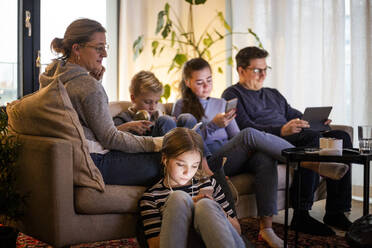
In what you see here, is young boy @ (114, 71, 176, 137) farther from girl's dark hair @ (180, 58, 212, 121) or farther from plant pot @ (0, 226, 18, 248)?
plant pot @ (0, 226, 18, 248)

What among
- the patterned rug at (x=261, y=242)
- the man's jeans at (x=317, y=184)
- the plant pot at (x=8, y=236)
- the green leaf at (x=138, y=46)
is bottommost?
the patterned rug at (x=261, y=242)

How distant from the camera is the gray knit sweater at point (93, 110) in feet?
6.32

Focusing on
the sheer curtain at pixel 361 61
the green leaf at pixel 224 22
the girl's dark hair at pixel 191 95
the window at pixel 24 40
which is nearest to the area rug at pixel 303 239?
the girl's dark hair at pixel 191 95

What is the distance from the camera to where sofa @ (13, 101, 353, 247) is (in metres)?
1.77

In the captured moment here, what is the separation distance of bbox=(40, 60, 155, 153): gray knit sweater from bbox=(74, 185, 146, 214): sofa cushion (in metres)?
0.18

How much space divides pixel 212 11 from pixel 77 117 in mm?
2670

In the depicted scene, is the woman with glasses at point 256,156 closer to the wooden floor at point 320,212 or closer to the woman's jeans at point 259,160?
the woman's jeans at point 259,160

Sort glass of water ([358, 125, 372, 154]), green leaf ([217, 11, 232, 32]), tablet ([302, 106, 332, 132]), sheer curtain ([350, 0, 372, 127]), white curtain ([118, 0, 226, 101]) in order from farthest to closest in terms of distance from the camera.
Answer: white curtain ([118, 0, 226, 101])
green leaf ([217, 11, 232, 32])
sheer curtain ([350, 0, 372, 127])
tablet ([302, 106, 332, 132])
glass of water ([358, 125, 372, 154])

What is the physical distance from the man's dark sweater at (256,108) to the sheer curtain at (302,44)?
2.17 ft

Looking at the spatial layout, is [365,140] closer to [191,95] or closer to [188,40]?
[191,95]

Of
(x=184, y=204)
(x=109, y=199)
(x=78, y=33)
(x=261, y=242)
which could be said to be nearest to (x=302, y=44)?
(x=261, y=242)

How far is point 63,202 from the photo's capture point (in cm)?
178

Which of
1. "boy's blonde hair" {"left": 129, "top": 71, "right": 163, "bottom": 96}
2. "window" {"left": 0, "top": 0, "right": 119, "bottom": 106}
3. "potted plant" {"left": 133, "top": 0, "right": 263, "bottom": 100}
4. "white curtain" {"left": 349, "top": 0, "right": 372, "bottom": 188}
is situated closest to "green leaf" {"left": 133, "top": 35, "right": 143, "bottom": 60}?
"potted plant" {"left": 133, "top": 0, "right": 263, "bottom": 100}

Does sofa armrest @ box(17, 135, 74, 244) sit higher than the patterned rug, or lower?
higher
